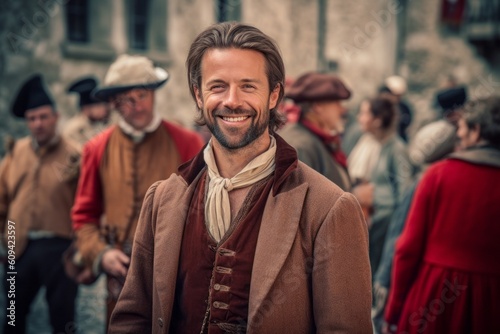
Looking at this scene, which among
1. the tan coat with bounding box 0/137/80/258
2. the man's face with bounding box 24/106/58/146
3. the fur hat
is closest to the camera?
the fur hat

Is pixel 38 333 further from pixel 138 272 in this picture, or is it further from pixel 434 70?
pixel 434 70

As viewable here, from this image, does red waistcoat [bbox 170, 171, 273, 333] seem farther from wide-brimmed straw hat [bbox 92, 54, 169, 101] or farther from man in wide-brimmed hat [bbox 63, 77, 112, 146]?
man in wide-brimmed hat [bbox 63, 77, 112, 146]

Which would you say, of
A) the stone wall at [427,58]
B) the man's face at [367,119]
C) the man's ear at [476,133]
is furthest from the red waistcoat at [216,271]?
the stone wall at [427,58]

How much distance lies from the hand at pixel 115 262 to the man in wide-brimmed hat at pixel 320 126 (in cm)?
129

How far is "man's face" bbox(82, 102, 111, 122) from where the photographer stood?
26.8 feet

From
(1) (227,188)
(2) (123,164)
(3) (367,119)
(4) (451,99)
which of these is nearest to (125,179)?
(2) (123,164)

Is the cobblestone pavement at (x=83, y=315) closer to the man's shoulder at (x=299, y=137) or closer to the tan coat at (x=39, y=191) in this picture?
the tan coat at (x=39, y=191)

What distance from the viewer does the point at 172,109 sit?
13.9 metres

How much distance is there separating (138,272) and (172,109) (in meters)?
11.1

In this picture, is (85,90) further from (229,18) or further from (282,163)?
(229,18)

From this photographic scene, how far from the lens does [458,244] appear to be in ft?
14.1

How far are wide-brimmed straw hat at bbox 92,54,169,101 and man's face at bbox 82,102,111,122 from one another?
334 centimetres

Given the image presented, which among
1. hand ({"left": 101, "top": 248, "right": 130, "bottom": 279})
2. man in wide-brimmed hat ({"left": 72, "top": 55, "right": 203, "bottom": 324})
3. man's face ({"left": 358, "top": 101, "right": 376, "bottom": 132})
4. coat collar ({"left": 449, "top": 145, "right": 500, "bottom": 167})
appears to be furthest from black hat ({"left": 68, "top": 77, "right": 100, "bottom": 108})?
coat collar ({"left": 449, "top": 145, "right": 500, "bottom": 167})

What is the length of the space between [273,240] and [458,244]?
206 centimetres
